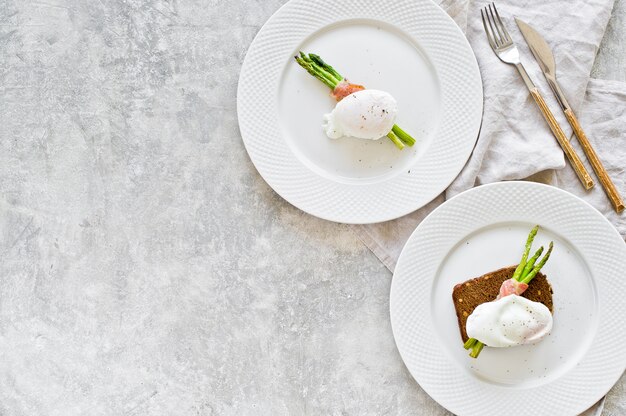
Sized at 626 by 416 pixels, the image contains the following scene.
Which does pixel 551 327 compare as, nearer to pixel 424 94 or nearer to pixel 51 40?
pixel 424 94

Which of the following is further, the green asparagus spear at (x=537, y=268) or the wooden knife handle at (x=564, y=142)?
the wooden knife handle at (x=564, y=142)

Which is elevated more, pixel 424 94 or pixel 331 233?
pixel 424 94

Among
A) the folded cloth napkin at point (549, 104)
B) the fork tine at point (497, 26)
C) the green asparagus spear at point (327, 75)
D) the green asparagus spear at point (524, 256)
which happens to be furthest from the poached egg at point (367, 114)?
the green asparagus spear at point (524, 256)

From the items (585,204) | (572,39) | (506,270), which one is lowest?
(506,270)

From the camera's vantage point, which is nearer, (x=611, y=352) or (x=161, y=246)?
(x=611, y=352)

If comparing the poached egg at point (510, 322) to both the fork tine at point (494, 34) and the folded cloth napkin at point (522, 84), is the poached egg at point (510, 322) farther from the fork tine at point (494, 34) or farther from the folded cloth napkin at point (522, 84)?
the fork tine at point (494, 34)

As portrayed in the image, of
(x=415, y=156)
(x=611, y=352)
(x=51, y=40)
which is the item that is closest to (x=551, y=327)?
(x=611, y=352)

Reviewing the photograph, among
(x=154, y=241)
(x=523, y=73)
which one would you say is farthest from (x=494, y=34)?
(x=154, y=241)
